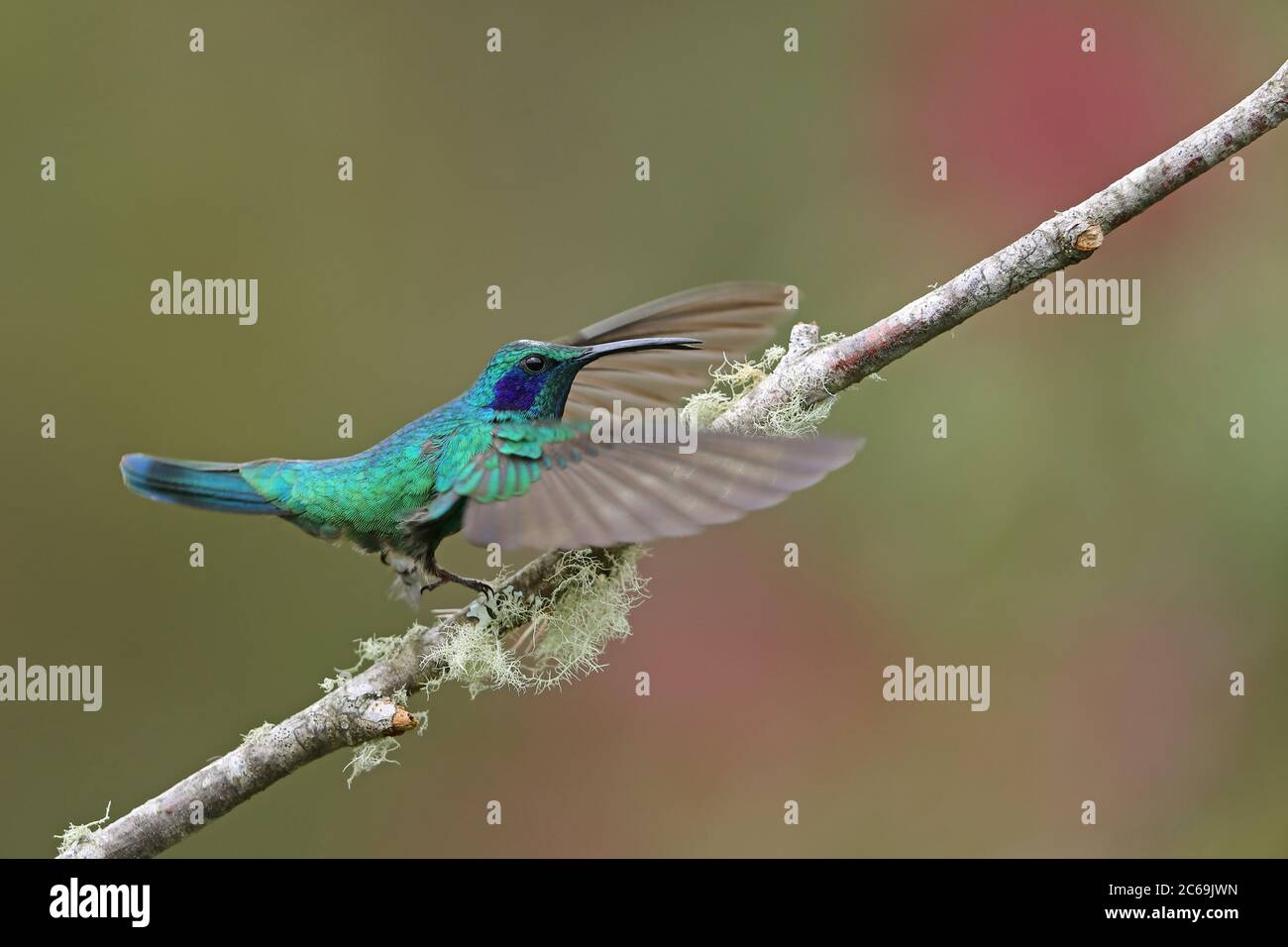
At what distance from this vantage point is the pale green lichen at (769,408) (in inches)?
104

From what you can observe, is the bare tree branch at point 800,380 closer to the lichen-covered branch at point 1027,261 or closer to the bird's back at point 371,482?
Answer: the lichen-covered branch at point 1027,261

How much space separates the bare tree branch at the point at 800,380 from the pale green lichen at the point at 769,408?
0.02m

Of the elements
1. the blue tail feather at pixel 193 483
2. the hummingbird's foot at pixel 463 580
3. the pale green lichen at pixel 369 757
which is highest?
the blue tail feather at pixel 193 483

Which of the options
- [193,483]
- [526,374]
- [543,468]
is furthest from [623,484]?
[193,483]

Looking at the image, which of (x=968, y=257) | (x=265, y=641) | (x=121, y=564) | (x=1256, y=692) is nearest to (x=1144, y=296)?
(x=968, y=257)

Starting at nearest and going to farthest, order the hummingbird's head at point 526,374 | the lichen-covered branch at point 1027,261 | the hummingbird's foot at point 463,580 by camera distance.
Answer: the lichen-covered branch at point 1027,261 < the hummingbird's foot at point 463,580 < the hummingbird's head at point 526,374

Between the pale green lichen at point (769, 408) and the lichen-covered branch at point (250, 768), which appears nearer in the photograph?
the lichen-covered branch at point (250, 768)

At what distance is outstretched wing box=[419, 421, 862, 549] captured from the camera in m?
2.34

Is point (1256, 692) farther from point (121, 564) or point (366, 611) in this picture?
point (121, 564)

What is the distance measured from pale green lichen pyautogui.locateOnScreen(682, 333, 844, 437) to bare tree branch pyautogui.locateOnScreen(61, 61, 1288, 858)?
0.06 feet

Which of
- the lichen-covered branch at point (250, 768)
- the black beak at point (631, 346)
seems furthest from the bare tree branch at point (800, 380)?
the black beak at point (631, 346)

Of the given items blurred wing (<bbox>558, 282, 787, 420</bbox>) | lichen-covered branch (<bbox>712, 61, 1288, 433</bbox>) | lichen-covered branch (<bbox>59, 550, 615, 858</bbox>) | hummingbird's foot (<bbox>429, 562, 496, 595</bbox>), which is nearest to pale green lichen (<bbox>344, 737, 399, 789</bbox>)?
lichen-covered branch (<bbox>59, 550, 615, 858</bbox>)

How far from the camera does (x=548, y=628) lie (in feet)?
9.25

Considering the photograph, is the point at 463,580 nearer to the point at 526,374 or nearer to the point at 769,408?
the point at 526,374
